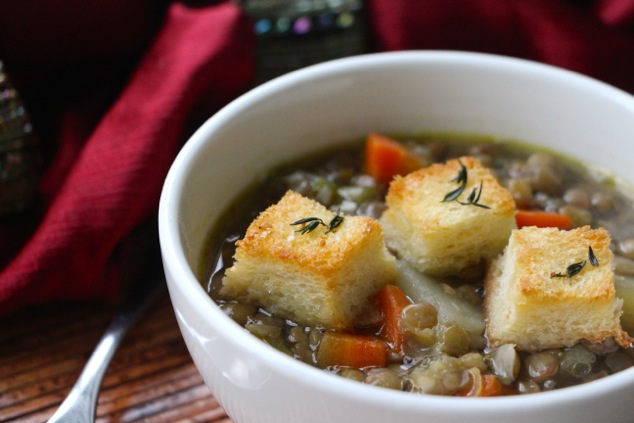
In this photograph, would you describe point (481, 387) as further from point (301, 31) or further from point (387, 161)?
point (301, 31)

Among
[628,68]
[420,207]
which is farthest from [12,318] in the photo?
[628,68]

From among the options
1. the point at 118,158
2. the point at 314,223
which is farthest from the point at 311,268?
the point at 118,158

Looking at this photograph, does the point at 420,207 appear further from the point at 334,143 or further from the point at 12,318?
the point at 12,318

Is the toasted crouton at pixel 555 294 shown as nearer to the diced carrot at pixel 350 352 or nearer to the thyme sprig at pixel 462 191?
the thyme sprig at pixel 462 191

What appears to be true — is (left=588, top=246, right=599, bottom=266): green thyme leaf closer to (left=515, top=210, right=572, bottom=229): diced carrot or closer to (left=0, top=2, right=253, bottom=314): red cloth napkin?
(left=515, top=210, right=572, bottom=229): diced carrot

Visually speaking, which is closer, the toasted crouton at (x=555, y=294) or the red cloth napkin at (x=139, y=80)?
the toasted crouton at (x=555, y=294)

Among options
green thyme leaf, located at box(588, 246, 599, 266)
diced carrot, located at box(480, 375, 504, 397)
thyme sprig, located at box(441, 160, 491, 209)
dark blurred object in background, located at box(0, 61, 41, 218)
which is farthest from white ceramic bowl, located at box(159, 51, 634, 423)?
dark blurred object in background, located at box(0, 61, 41, 218)

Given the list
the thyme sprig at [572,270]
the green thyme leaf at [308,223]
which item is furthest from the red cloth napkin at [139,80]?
the thyme sprig at [572,270]
